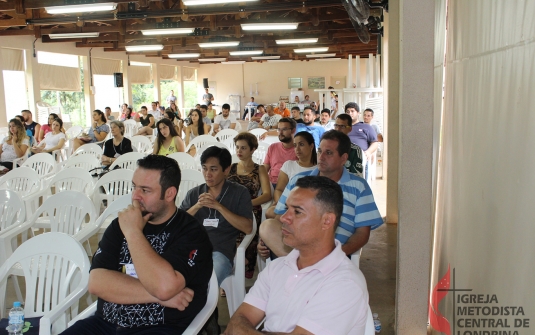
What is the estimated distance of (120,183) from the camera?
16.3 ft

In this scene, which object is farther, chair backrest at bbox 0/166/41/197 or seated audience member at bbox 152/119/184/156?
seated audience member at bbox 152/119/184/156

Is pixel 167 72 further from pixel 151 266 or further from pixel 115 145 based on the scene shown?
pixel 151 266

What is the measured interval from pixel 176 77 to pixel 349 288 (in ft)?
74.8

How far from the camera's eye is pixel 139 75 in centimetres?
1948

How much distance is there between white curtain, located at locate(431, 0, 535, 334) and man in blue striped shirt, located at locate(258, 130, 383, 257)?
0.47 meters

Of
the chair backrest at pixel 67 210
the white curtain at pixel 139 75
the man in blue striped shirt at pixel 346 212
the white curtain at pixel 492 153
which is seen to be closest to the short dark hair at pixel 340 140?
the man in blue striped shirt at pixel 346 212

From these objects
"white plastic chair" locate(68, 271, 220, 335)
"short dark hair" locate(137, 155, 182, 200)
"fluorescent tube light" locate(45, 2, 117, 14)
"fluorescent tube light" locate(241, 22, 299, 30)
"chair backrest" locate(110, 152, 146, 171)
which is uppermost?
"fluorescent tube light" locate(45, 2, 117, 14)

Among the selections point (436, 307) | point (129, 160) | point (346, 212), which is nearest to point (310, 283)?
point (346, 212)

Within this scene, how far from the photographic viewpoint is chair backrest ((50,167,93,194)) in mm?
4987

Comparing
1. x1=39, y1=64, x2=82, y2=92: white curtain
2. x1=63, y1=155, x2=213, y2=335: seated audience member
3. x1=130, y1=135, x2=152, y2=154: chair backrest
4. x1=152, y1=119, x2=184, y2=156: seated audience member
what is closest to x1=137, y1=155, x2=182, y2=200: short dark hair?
x1=63, y1=155, x2=213, y2=335: seated audience member

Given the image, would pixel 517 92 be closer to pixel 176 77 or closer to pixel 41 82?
pixel 41 82

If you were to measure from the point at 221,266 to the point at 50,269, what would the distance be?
1.01 metres

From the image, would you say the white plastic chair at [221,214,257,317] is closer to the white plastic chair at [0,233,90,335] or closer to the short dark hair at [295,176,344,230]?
the white plastic chair at [0,233,90,335]

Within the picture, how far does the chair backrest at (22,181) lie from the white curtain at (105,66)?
1154 cm
